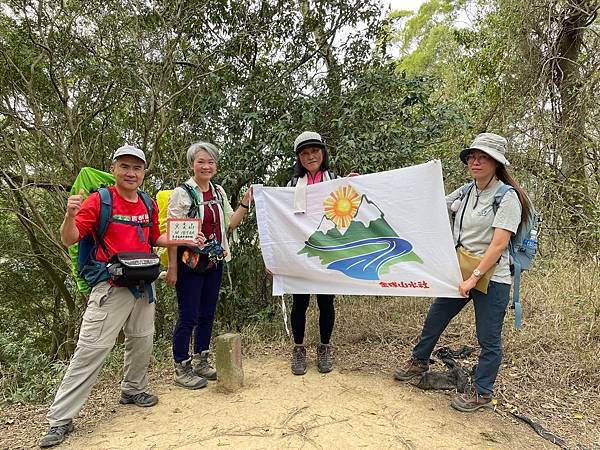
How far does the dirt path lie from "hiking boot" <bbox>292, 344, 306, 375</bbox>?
15 cm

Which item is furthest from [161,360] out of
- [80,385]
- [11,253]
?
[11,253]

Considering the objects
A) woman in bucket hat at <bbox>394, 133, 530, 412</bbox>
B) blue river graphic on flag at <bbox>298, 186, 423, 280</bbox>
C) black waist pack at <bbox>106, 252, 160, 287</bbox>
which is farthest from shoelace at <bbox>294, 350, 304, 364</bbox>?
black waist pack at <bbox>106, 252, 160, 287</bbox>

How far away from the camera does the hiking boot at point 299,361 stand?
387 cm

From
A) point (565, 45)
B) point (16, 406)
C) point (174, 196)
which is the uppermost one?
point (565, 45)

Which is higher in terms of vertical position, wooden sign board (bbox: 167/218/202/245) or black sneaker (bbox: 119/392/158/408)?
wooden sign board (bbox: 167/218/202/245)

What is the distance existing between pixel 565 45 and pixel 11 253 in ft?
36.1

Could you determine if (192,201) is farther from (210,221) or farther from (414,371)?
(414,371)

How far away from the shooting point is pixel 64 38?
5.75m

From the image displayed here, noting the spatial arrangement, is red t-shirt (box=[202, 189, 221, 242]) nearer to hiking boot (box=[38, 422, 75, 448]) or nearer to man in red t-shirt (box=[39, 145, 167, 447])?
man in red t-shirt (box=[39, 145, 167, 447])

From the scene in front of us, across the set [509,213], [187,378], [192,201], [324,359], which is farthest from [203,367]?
[509,213]

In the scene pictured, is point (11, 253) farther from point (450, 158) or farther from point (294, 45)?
point (450, 158)

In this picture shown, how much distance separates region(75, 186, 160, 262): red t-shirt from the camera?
289 centimetres

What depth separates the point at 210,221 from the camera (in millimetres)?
3582

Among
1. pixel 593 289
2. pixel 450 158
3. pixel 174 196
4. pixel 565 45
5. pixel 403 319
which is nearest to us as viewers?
pixel 174 196
